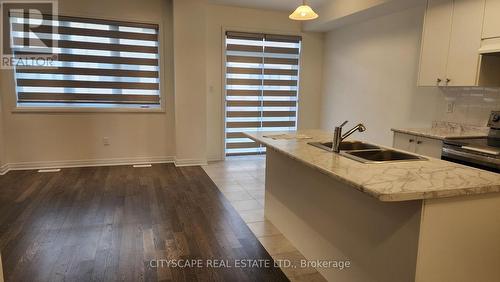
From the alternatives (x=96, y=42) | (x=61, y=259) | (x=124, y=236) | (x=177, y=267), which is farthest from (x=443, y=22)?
(x=96, y=42)

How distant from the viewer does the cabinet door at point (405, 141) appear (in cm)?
333

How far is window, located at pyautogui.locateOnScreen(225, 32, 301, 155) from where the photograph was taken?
555cm

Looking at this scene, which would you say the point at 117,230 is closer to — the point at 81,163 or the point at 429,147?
the point at 81,163

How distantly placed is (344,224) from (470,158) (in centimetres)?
145

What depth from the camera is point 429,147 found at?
314 centimetres

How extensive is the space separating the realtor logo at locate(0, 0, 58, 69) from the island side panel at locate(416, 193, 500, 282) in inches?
202

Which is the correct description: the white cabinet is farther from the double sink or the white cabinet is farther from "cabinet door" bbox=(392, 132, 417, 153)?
the double sink

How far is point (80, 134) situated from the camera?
16.3 ft

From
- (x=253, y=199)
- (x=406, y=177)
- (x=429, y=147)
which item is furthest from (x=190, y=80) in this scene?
(x=406, y=177)

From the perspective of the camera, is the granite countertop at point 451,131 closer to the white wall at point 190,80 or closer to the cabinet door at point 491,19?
the cabinet door at point 491,19

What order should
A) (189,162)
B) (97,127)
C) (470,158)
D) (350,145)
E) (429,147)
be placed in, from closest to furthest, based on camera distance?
1. (350,145)
2. (470,158)
3. (429,147)
4. (97,127)
5. (189,162)

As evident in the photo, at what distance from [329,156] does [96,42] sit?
4.21 meters

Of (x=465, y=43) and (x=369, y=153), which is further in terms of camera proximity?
(x=465, y=43)

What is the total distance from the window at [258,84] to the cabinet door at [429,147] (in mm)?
2974
